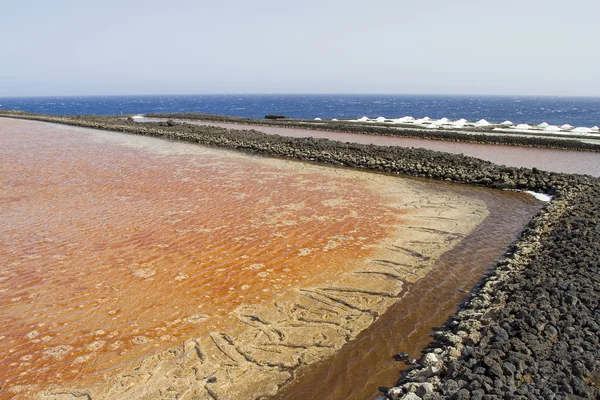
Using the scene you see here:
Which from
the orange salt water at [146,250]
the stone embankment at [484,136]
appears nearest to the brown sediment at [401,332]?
the orange salt water at [146,250]

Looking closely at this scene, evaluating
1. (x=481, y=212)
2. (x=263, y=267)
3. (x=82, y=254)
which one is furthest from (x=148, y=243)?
(x=481, y=212)

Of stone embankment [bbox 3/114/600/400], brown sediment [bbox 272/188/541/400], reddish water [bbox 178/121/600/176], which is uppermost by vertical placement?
reddish water [bbox 178/121/600/176]

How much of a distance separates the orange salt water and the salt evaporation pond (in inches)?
1.4

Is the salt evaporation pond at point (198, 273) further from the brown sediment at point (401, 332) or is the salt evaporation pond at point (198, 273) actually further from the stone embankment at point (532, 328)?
the stone embankment at point (532, 328)

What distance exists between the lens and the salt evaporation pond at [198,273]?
5.87 m

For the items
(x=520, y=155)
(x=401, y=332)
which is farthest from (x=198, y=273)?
(x=520, y=155)

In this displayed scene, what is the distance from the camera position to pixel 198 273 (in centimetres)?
881

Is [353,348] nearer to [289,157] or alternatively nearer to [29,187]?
[29,187]

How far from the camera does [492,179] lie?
18188 millimetres

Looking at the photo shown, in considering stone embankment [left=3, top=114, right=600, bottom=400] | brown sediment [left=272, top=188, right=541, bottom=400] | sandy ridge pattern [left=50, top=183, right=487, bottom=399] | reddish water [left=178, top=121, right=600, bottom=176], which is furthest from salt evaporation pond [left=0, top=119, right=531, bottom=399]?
reddish water [left=178, top=121, right=600, bottom=176]

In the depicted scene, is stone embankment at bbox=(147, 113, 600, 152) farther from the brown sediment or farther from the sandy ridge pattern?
the sandy ridge pattern

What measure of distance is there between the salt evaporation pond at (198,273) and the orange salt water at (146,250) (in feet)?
0.12

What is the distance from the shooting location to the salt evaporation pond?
5871 mm

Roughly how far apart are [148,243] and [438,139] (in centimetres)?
2833
